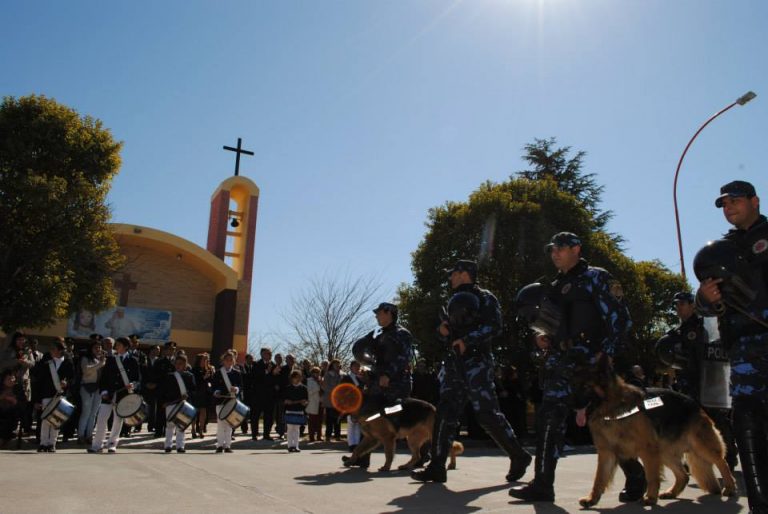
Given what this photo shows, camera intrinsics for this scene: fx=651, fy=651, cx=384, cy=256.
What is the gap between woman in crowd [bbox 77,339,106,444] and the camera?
13.3 metres

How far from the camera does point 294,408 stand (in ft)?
47.2

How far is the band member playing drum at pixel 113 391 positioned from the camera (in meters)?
11.3

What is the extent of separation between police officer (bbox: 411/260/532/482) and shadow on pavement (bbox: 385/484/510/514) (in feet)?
1.22

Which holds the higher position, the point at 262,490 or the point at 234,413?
the point at 234,413

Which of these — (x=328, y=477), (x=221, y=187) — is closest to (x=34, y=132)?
(x=221, y=187)

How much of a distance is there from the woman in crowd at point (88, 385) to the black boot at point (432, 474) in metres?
8.82

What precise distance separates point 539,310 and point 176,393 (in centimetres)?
920

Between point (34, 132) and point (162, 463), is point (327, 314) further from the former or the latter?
point (162, 463)

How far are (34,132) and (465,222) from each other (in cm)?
1645

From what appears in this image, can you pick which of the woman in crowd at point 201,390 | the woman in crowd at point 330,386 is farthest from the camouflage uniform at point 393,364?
the woman in crowd at point 201,390

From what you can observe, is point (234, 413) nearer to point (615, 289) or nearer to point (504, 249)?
point (615, 289)

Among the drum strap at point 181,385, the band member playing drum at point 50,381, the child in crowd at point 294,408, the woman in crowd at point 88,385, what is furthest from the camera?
the woman in crowd at point 88,385

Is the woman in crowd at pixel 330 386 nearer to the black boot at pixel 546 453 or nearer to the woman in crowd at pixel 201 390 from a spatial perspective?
the woman in crowd at pixel 201 390

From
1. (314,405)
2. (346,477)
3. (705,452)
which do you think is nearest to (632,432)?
(705,452)
